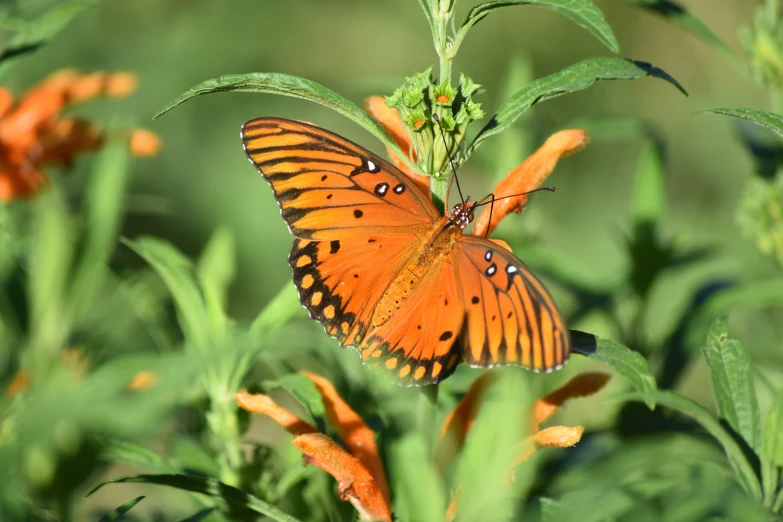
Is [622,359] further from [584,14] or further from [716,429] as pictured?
[584,14]

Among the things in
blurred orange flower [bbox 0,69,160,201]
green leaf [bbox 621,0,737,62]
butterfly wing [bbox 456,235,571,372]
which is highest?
blurred orange flower [bbox 0,69,160,201]

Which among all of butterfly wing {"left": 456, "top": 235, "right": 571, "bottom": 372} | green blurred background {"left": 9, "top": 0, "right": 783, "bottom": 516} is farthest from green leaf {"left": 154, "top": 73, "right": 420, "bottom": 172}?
green blurred background {"left": 9, "top": 0, "right": 783, "bottom": 516}

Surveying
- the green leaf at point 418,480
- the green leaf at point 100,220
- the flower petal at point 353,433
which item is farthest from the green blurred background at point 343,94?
the green leaf at point 418,480

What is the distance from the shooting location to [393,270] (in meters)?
1.22

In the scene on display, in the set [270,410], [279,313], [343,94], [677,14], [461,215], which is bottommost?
[270,410]

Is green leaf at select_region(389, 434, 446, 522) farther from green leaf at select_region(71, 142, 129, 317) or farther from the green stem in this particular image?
green leaf at select_region(71, 142, 129, 317)

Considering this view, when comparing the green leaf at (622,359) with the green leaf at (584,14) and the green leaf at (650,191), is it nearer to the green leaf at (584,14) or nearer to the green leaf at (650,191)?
the green leaf at (584,14)

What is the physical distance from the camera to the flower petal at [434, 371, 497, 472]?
1.00 m

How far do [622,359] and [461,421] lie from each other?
23 centimetres

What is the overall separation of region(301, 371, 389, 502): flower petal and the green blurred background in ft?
6.13

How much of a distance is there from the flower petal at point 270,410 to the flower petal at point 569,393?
0.90ft

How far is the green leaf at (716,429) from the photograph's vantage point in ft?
2.80

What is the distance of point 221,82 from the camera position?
0.85m

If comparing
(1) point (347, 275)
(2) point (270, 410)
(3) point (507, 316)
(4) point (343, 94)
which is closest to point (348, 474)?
(2) point (270, 410)
